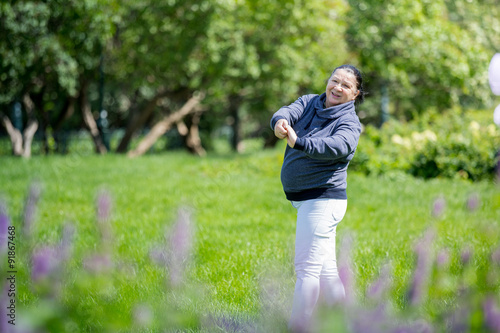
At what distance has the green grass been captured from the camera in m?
2.19

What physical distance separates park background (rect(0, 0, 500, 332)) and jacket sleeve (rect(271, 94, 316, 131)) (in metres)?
0.77

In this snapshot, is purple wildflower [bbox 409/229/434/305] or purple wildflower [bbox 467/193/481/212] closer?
purple wildflower [bbox 409/229/434/305]

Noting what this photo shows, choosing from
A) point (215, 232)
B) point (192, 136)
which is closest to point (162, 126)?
point (192, 136)

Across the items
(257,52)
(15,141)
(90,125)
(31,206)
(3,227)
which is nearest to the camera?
(3,227)

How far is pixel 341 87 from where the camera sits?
2.60 metres

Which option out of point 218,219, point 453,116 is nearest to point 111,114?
point 453,116

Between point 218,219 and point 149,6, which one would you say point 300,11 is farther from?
point 218,219

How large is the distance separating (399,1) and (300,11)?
269 centimetres

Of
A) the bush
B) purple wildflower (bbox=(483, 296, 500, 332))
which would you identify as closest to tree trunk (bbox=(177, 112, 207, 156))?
the bush

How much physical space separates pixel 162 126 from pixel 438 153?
31.6 feet

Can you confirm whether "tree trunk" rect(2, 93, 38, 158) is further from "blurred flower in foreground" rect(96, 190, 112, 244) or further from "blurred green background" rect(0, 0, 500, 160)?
"blurred flower in foreground" rect(96, 190, 112, 244)

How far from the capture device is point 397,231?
4754 mm

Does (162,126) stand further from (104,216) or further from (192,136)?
(104,216)

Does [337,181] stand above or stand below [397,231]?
above
